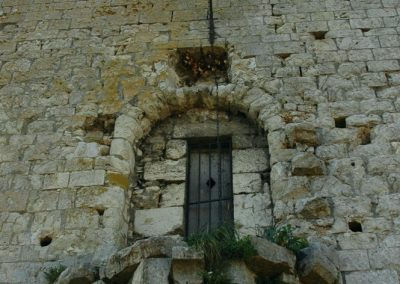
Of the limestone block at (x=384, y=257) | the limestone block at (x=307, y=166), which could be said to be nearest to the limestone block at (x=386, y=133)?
the limestone block at (x=307, y=166)

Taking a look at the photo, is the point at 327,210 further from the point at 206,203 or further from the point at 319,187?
the point at 206,203

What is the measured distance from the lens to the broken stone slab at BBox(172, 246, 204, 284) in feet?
14.5

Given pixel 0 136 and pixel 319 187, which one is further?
pixel 0 136

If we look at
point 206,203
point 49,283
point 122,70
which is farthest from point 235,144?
point 49,283

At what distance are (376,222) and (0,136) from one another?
373 cm

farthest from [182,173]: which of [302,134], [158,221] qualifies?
[302,134]

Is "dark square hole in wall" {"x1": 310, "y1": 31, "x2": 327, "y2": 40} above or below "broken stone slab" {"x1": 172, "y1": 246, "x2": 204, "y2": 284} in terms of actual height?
above

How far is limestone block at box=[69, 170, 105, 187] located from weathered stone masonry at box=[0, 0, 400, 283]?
12 mm

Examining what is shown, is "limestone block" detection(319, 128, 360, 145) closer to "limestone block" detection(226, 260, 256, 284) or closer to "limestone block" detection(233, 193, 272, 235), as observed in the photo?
"limestone block" detection(233, 193, 272, 235)

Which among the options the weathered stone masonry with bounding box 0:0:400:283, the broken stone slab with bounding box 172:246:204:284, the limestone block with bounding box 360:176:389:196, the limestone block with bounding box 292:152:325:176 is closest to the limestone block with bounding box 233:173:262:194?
the weathered stone masonry with bounding box 0:0:400:283

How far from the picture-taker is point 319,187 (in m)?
5.56

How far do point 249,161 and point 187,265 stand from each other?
1.90 meters

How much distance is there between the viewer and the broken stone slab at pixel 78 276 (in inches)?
191

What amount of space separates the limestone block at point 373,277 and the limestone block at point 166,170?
6.24ft
